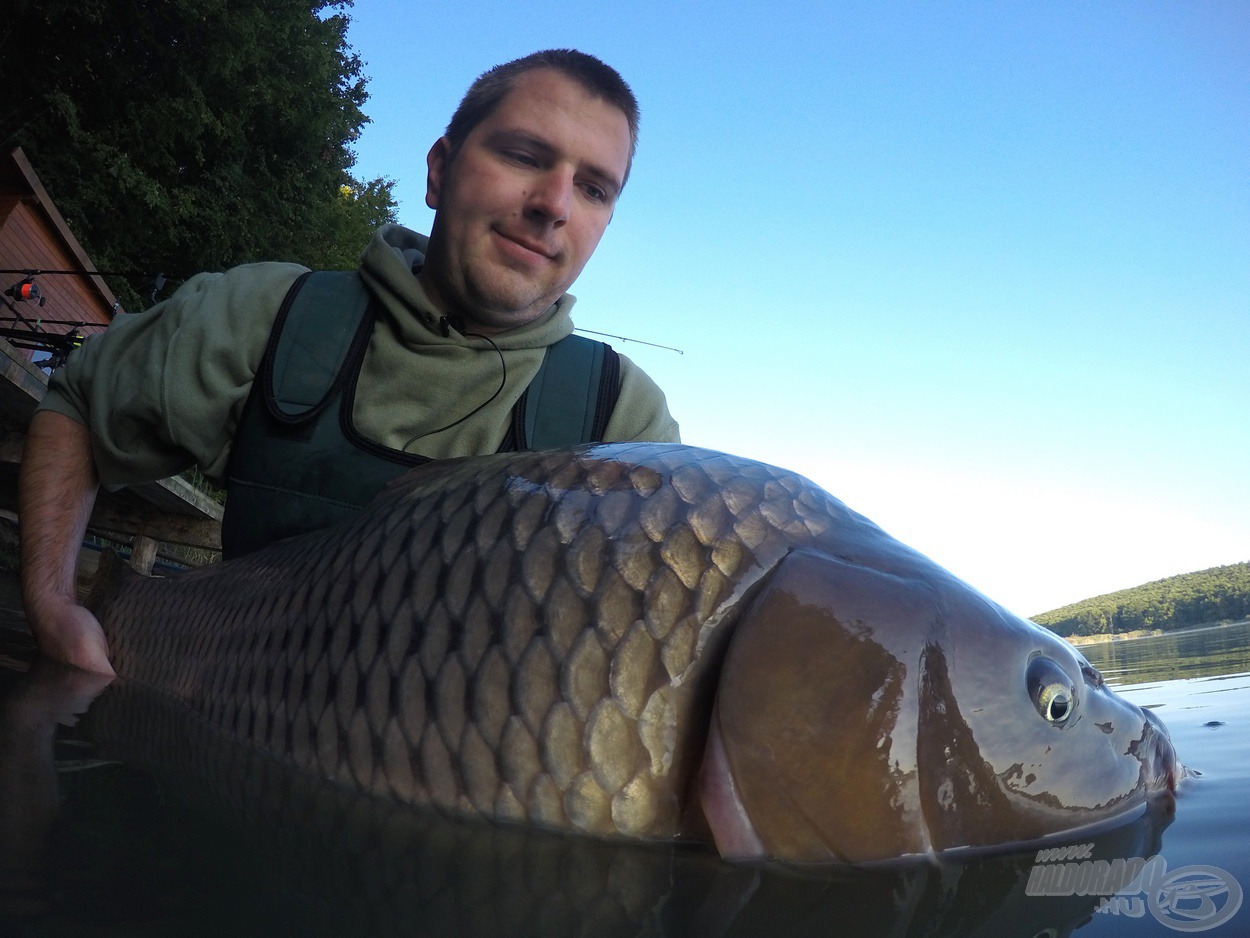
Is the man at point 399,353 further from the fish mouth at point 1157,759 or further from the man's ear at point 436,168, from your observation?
the fish mouth at point 1157,759

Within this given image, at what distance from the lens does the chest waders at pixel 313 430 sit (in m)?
2.58

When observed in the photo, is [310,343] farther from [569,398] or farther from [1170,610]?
[1170,610]

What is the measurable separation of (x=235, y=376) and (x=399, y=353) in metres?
0.51

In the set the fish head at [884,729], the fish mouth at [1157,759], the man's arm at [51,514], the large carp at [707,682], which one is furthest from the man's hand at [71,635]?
the fish mouth at [1157,759]

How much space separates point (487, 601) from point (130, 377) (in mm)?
1963

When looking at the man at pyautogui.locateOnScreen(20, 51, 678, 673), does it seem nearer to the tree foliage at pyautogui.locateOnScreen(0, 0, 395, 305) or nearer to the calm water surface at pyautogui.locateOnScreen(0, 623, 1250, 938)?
the calm water surface at pyautogui.locateOnScreen(0, 623, 1250, 938)

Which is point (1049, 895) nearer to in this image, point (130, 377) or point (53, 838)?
point (53, 838)

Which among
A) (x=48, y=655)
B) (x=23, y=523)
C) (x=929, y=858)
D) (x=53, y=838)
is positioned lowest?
(x=48, y=655)

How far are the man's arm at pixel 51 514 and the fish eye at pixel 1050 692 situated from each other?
2661 millimetres

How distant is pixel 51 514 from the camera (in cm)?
278

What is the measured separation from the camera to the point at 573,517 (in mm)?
1349

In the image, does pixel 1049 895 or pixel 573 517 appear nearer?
pixel 1049 895

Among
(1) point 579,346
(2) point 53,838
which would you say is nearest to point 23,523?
(1) point 579,346

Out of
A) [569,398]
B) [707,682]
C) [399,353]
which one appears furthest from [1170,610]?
[707,682]
